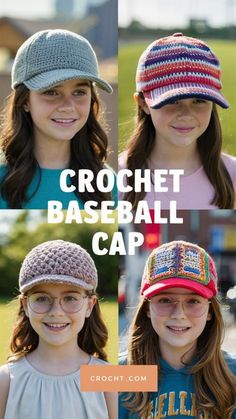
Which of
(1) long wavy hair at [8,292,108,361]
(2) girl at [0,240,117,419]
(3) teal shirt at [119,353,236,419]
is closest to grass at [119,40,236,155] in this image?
(2) girl at [0,240,117,419]

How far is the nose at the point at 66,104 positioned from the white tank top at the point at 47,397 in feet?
2.21

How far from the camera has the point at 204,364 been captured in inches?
116

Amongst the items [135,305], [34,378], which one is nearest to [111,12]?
[135,305]

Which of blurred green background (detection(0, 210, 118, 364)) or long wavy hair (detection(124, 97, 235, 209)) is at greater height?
long wavy hair (detection(124, 97, 235, 209))

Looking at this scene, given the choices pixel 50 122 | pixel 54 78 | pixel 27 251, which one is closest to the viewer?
pixel 54 78

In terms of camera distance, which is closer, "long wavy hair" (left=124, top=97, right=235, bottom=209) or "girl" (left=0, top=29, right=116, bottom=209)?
"girl" (left=0, top=29, right=116, bottom=209)

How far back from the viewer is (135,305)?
301 centimetres

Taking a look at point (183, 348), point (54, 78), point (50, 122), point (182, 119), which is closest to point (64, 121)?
point (50, 122)

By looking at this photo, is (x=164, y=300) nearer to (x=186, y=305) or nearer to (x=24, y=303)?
(x=186, y=305)

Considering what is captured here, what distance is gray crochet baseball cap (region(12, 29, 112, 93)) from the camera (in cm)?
288

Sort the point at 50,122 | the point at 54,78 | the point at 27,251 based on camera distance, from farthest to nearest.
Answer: the point at 27,251
the point at 50,122
the point at 54,78

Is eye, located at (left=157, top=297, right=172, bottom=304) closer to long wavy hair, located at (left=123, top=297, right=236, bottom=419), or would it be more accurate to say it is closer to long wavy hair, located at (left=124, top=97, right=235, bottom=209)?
long wavy hair, located at (left=123, top=297, right=236, bottom=419)

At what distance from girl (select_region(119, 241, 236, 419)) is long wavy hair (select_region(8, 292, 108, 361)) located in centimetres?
11

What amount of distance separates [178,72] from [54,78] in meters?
0.32
